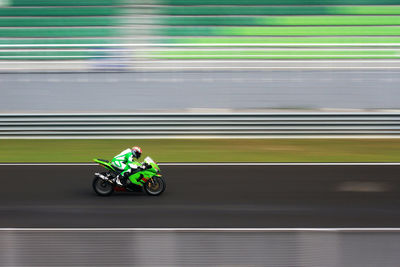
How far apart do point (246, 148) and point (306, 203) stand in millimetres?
5001

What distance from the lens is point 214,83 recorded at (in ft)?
49.7

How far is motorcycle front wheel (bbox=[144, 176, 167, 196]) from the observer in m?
8.80

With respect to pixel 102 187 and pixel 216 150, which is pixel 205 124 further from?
pixel 102 187

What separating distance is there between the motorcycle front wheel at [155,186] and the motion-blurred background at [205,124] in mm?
179

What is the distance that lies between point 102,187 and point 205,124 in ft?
19.8

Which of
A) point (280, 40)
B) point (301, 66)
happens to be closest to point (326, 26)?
point (280, 40)

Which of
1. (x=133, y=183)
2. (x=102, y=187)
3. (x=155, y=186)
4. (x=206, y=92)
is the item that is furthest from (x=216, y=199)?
(x=206, y=92)

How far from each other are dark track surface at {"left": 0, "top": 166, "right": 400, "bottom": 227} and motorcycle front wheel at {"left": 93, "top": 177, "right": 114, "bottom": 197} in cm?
12

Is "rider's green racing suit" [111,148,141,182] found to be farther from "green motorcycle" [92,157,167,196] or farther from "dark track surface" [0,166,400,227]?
"dark track surface" [0,166,400,227]

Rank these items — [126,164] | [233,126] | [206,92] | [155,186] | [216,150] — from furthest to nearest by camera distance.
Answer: [206,92], [233,126], [216,150], [155,186], [126,164]

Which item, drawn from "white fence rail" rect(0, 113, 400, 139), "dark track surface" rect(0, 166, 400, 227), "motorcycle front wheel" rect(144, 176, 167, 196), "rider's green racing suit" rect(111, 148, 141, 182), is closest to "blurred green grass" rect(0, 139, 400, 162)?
"white fence rail" rect(0, 113, 400, 139)

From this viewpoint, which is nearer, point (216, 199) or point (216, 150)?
point (216, 199)

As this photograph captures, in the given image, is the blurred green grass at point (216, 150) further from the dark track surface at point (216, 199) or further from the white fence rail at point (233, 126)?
the dark track surface at point (216, 199)

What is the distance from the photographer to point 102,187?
29.0 ft
